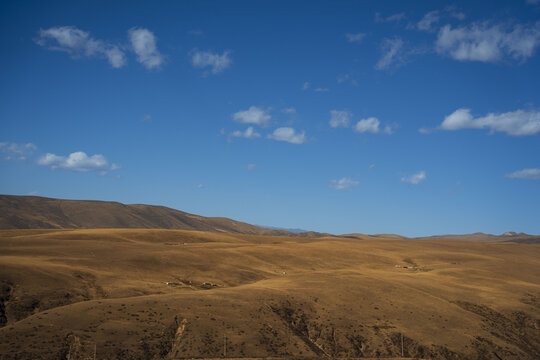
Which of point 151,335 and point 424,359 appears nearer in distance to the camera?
point 151,335

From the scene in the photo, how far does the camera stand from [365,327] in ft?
136

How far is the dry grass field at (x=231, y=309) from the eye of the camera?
104 feet

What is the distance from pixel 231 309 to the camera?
38812 mm

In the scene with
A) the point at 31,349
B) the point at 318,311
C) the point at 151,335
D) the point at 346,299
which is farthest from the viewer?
the point at 346,299

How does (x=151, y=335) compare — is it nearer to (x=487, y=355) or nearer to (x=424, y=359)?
(x=424, y=359)

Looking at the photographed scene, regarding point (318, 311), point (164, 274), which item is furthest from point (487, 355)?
point (164, 274)

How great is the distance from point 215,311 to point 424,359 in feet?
62.9

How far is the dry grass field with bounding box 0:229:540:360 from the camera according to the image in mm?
31766

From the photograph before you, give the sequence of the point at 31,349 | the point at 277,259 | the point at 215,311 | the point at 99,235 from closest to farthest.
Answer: the point at 31,349 < the point at 215,311 < the point at 277,259 < the point at 99,235

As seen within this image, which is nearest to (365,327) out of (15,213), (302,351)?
(302,351)

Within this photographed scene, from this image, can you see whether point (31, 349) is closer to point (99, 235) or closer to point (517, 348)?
point (517, 348)

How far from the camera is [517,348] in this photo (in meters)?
42.7

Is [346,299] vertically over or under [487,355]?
over

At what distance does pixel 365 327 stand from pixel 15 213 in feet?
542
